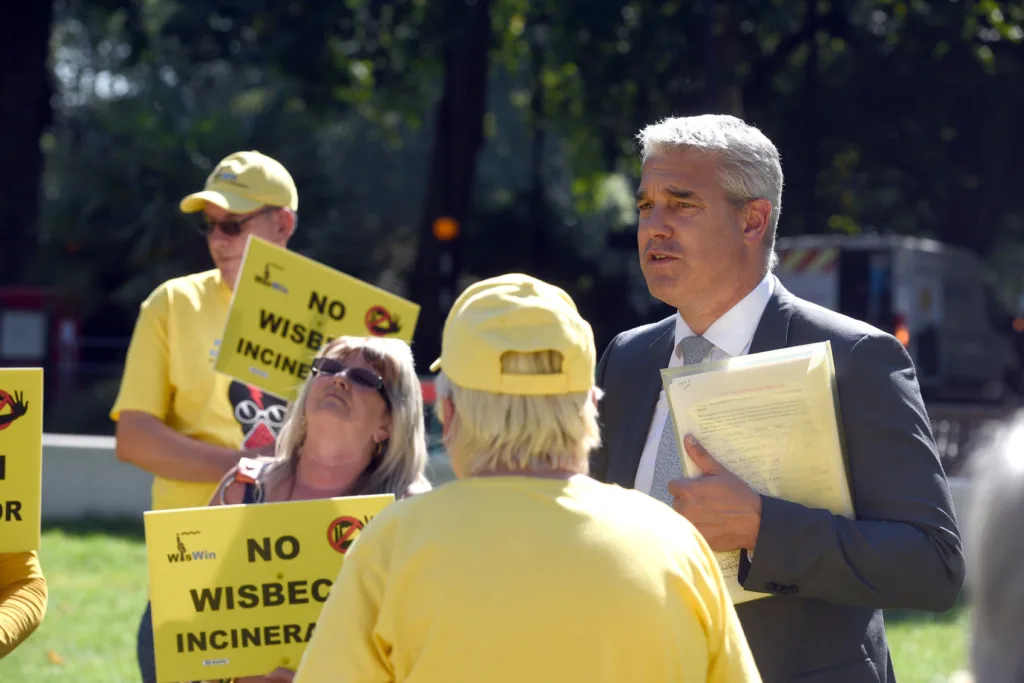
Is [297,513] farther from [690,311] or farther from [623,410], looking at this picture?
[690,311]

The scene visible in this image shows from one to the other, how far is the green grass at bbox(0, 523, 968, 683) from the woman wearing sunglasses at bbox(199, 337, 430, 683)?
333cm

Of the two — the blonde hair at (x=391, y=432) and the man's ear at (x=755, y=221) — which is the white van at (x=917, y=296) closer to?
the blonde hair at (x=391, y=432)

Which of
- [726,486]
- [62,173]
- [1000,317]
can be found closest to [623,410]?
[726,486]

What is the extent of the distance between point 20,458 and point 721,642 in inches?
77.2

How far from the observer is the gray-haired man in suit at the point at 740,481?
2559 mm

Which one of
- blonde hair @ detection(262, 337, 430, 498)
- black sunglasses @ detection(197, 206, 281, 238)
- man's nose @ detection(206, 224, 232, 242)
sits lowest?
blonde hair @ detection(262, 337, 430, 498)

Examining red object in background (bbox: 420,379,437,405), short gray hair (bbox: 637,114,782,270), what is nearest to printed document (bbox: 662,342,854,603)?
short gray hair (bbox: 637,114,782,270)

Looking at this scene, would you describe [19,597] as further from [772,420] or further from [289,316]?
[772,420]

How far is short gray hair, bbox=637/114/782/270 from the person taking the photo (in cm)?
289

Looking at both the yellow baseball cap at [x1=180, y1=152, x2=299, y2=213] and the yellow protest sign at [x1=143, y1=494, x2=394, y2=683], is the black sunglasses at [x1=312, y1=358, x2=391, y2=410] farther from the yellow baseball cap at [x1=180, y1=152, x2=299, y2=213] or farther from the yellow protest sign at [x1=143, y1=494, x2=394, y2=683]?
the yellow baseball cap at [x1=180, y1=152, x2=299, y2=213]

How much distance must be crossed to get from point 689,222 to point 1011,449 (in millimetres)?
1556

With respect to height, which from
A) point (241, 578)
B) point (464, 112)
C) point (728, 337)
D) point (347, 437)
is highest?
point (464, 112)

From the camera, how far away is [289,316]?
13.8 feet

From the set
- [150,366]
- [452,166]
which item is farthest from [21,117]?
[150,366]
